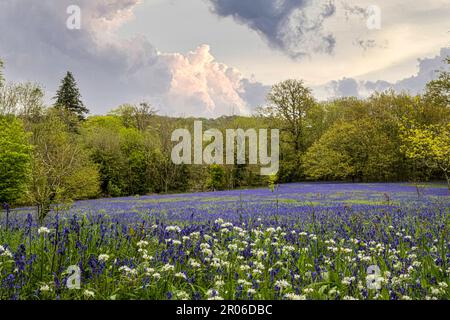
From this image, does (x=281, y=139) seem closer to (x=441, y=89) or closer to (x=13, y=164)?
(x=441, y=89)

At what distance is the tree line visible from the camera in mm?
31859

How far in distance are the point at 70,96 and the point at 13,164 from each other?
107 ft

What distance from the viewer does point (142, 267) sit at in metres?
4.09

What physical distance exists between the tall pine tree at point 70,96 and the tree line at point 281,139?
0.45 feet

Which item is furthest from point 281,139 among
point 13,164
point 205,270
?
point 205,270

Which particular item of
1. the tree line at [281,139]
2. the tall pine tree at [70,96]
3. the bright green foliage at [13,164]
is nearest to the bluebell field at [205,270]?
the bright green foliage at [13,164]

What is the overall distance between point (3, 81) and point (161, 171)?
52.9ft

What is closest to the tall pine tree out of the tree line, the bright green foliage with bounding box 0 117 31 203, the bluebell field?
the tree line

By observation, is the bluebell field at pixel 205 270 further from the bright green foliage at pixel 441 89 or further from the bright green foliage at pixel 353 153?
the bright green foliage at pixel 353 153

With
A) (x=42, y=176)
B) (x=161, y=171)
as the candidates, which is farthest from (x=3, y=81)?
(x=42, y=176)

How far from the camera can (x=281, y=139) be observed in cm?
4572

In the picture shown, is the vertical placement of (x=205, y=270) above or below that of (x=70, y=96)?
below

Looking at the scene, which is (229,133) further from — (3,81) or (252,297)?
(252,297)

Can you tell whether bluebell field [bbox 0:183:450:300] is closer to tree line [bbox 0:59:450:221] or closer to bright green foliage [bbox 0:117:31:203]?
bright green foliage [bbox 0:117:31:203]
